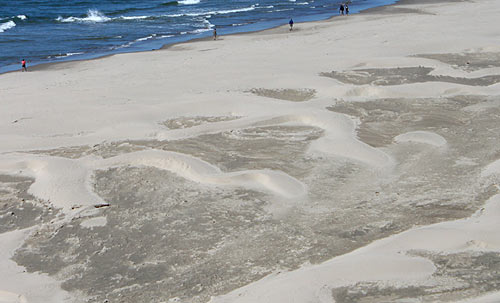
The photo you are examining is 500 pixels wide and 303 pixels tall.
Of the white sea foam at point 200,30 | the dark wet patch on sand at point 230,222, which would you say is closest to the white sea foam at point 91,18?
the white sea foam at point 200,30

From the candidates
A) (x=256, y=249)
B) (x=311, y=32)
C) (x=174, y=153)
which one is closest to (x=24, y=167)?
(x=174, y=153)

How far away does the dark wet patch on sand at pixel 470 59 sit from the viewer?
74.9 ft

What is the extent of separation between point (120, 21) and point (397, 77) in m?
32.0

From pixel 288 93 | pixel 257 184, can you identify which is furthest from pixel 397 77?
pixel 257 184

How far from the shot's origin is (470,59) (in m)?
24.1

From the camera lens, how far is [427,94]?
62.2ft

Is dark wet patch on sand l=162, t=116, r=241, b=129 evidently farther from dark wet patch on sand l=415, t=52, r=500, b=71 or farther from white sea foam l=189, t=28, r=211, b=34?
white sea foam l=189, t=28, r=211, b=34

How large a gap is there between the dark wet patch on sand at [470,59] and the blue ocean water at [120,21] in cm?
1652

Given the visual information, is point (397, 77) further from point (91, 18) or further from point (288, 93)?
point (91, 18)

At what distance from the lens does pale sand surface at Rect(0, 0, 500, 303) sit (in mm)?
8977

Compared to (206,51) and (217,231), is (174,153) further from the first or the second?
(206,51)

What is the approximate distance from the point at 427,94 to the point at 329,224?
381 inches

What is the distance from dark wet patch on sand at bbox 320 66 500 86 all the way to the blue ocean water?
15.4m

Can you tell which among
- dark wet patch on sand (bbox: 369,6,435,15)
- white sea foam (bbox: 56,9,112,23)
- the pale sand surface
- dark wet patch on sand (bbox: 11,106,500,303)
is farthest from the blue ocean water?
dark wet patch on sand (bbox: 11,106,500,303)
